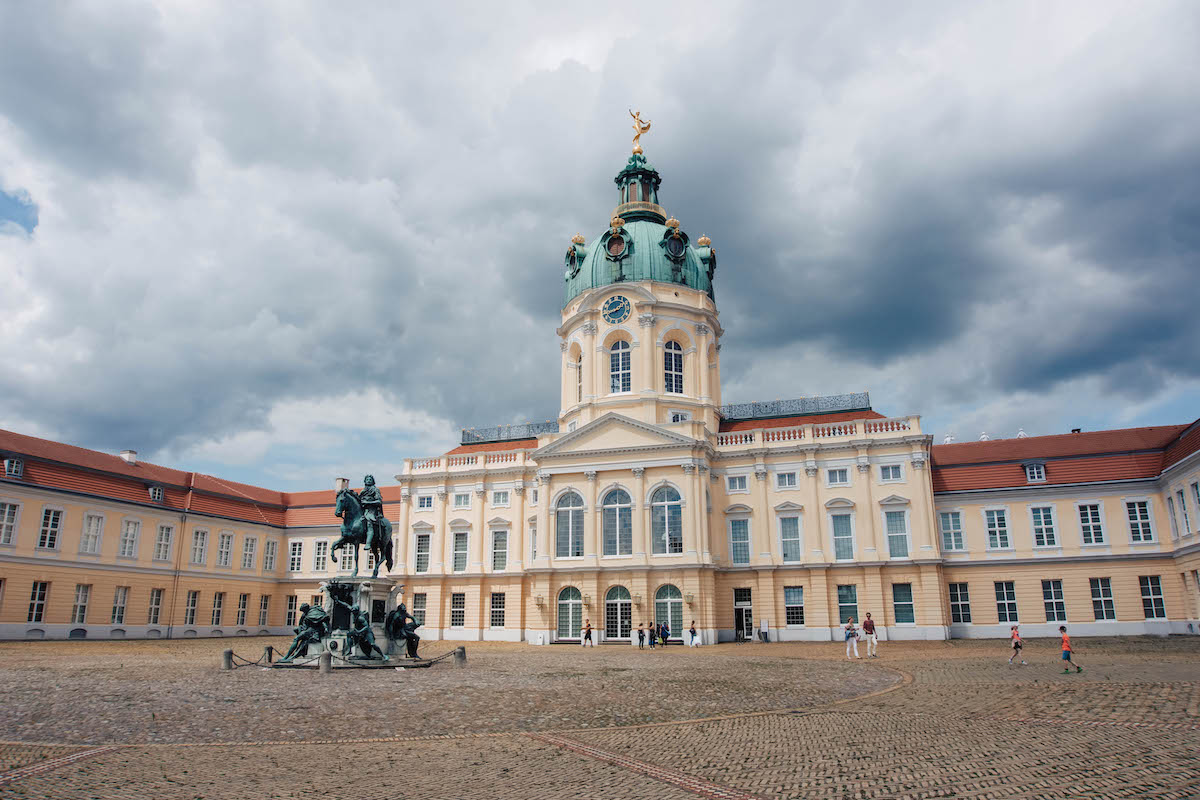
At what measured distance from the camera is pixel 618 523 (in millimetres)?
45125

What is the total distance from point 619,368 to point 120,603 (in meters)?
33.3

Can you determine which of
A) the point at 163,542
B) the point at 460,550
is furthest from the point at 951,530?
the point at 163,542

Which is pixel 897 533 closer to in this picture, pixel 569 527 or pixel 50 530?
pixel 569 527

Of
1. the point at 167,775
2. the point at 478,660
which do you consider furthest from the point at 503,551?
the point at 167,775

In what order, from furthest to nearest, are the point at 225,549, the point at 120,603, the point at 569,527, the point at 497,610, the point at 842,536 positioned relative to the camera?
the point at 225,549 < the point at 497,610 < the point at 120,603 < the point at 569,527 < the point at 842,536

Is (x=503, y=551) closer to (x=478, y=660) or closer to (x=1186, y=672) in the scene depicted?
(x=478, y=660)

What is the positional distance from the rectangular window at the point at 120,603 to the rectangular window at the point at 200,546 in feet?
16.8

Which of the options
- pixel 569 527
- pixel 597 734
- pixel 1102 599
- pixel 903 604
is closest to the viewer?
pixel 597 734

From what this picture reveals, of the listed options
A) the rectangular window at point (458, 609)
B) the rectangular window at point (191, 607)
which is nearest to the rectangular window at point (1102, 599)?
the rectangular window at point (458, 609)

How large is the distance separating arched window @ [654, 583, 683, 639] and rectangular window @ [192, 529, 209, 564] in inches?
1227

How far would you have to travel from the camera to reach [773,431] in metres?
47.4

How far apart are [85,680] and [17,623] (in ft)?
91.9

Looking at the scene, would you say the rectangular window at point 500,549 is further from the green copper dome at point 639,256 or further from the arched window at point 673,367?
the green copper dome at point 639,256

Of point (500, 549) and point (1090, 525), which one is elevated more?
point (1090, 525)
